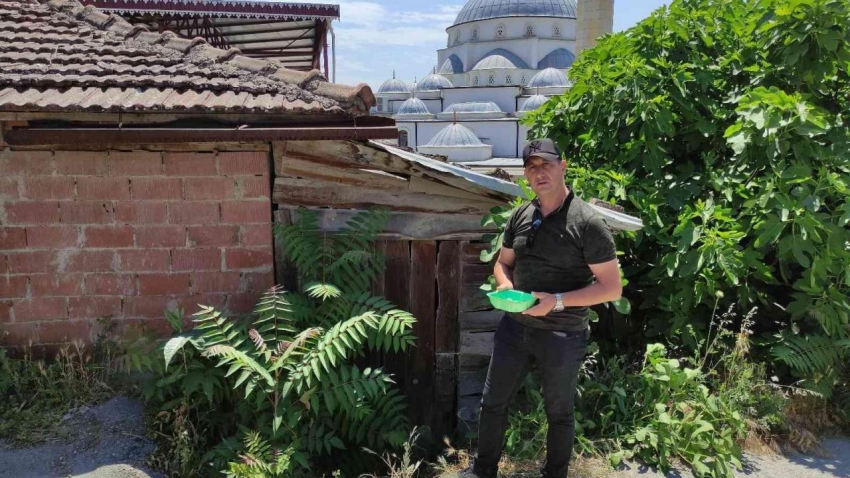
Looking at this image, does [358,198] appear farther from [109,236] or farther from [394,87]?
[394,87]

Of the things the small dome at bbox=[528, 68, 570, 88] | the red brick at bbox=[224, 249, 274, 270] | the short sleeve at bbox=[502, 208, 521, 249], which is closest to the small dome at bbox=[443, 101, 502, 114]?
the small dome at bbox=[528, 68, 570, 88]

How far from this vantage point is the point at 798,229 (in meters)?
4.05

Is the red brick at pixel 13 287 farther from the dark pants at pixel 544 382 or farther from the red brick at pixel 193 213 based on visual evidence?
the dark pants at pixel 544 382

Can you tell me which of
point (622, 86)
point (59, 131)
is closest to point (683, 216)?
point (622, 86)

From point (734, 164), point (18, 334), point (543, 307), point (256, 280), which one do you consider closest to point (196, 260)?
point (256, 280)

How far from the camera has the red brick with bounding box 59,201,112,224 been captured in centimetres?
402

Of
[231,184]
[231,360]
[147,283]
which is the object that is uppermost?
[231,184]

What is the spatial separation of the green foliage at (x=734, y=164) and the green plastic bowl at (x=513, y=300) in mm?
2086

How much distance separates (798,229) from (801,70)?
1.34 metres

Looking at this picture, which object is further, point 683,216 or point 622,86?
point 622,86

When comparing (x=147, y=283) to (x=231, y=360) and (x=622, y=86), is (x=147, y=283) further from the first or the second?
(x=622, y=86)

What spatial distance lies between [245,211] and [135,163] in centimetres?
84

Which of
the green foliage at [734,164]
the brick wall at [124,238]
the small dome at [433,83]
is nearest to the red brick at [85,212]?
the brick wall at [124,238]

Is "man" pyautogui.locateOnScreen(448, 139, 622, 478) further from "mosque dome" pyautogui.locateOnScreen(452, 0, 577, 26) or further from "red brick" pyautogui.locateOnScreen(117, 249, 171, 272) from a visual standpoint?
"mosque dome" pyautogui.locateOnScreen(452, 0, 577, 26)
